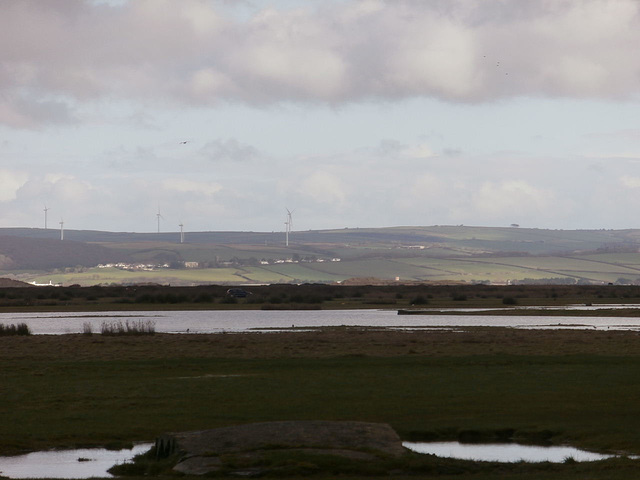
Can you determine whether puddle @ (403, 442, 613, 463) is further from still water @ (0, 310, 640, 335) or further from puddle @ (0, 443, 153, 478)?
still water @ (0, 310, 640, 335)

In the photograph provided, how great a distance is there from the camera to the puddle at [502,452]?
1989 cm

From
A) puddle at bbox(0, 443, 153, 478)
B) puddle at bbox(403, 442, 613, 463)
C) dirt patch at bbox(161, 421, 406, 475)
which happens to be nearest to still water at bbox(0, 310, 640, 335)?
puddle at bbox(0, 443, 153, 478)

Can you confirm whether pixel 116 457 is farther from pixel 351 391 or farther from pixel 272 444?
pixel 351 391

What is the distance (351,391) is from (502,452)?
354 inches

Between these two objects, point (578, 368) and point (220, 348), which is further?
point (220, 348)

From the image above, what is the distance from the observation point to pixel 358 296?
13375 centimetres

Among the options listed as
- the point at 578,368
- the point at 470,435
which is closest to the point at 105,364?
the point at 578,368

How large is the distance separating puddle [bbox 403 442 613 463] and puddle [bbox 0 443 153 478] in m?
5.86

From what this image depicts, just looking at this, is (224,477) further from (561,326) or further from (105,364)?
(561,326)

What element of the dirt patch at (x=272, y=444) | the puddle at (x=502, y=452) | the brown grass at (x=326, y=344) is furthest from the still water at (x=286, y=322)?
the dirt patch at (x=272, y=444)

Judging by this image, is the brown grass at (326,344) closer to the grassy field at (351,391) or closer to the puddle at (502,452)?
the grassy field at (351,391)

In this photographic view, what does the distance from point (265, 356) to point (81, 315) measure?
166 ft

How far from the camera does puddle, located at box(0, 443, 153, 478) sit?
1873 centimetres

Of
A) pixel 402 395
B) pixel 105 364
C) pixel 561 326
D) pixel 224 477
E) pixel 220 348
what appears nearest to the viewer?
pixel 224 477
